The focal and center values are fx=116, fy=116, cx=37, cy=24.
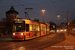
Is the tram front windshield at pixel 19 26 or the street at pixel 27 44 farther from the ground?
the tram front windshield at pixel 19 26

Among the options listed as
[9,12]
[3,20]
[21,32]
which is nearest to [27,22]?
[21,32]

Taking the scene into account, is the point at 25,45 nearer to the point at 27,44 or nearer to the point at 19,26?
the point at 27,44

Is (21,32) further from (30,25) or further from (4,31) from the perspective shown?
(4,31)

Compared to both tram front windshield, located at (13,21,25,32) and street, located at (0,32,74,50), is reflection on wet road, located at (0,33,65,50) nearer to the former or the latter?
street, located at (0,32,74,50)

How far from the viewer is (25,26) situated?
17266 millimetres

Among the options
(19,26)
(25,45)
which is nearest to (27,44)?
(25,45)

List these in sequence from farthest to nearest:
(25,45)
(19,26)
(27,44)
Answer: (19,26), (27,44), (25,45)

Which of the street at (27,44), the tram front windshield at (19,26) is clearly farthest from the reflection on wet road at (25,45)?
the tram front windshield at (19,26)

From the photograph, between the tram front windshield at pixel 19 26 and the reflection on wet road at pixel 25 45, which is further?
the tram front windshield at pixel 19 26

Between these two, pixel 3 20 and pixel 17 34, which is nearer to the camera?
pixel 17 34

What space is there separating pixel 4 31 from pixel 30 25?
2304 cm

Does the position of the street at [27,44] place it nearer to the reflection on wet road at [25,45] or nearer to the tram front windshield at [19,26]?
the reflection on wet road at [25,45]

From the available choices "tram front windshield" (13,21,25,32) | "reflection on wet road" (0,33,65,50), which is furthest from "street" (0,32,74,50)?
"tram front windshield" (13,21,25,32)

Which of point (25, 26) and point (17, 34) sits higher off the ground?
point (25, 26)
